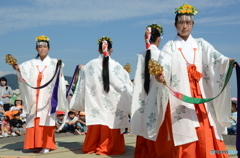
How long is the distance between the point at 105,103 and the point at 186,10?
7.40ft

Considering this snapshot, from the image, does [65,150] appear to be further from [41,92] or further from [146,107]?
[146,107]

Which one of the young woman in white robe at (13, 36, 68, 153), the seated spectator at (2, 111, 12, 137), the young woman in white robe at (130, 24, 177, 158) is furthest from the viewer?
the seated spectator at (2, 111, 12, 137)

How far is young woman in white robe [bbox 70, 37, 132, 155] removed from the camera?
19.1 feet

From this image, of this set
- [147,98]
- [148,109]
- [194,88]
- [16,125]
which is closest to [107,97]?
[147,98]

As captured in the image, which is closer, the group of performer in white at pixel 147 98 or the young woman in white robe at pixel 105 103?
the group of performer in white at pixel 147 98

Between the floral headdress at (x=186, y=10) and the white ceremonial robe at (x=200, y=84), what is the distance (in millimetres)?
326

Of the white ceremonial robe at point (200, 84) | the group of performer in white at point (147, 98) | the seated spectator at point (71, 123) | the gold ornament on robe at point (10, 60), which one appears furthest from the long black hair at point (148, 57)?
the seated spectator at point (71, 123)

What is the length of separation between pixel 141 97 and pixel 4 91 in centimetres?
620

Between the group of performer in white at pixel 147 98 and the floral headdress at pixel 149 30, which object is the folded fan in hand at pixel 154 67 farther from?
the floral headdress at pixel 149 30

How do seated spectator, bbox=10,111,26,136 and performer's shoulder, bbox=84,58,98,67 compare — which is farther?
seated spectator, bbox=10,111,26,136

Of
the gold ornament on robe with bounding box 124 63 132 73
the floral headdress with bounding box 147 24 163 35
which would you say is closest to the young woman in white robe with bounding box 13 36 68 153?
the gold ornament on robe with bounding box 124 63 132 73

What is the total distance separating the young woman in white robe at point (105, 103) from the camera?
5828 mm

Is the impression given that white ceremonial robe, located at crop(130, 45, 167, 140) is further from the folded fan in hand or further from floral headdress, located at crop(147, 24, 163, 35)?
the folded fan in hand

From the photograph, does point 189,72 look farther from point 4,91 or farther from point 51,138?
point 4,91
